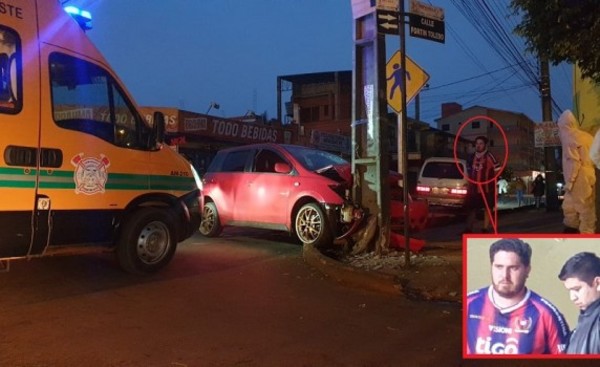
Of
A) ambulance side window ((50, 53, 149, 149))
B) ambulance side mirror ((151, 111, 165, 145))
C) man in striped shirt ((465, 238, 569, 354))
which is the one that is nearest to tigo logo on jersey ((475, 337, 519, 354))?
man in striped shirt ((465, 238, 569, 354))

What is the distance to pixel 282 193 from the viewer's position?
33.1ft

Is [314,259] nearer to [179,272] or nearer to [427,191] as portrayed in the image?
[179,272]

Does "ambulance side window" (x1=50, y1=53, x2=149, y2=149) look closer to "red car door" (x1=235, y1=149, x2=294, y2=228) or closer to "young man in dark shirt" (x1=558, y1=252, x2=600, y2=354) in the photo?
"red car door" (x1=235, y1=149, x2=294, y2=228)

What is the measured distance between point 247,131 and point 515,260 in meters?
20.4

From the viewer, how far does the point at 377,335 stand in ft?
18.0

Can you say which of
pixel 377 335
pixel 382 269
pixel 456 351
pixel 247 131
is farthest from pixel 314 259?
pixel 247 131

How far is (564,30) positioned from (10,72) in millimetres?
6877

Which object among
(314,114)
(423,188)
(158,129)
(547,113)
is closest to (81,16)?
(158,129)

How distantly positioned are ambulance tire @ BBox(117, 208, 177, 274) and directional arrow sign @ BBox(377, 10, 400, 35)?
3.73 m

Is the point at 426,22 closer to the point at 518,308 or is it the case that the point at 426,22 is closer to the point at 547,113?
the point at 518,308

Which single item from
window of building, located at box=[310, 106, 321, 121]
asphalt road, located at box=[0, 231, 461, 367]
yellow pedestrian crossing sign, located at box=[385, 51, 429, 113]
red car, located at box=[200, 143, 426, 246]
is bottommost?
asphalt road, located at box=[0, 231, 461, 367]

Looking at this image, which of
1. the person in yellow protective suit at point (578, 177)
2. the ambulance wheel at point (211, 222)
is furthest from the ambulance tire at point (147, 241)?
the person in yellow protective suit at point (578, 177)

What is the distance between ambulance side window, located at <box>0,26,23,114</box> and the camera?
20.1 ft

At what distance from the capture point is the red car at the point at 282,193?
936 centimetres
